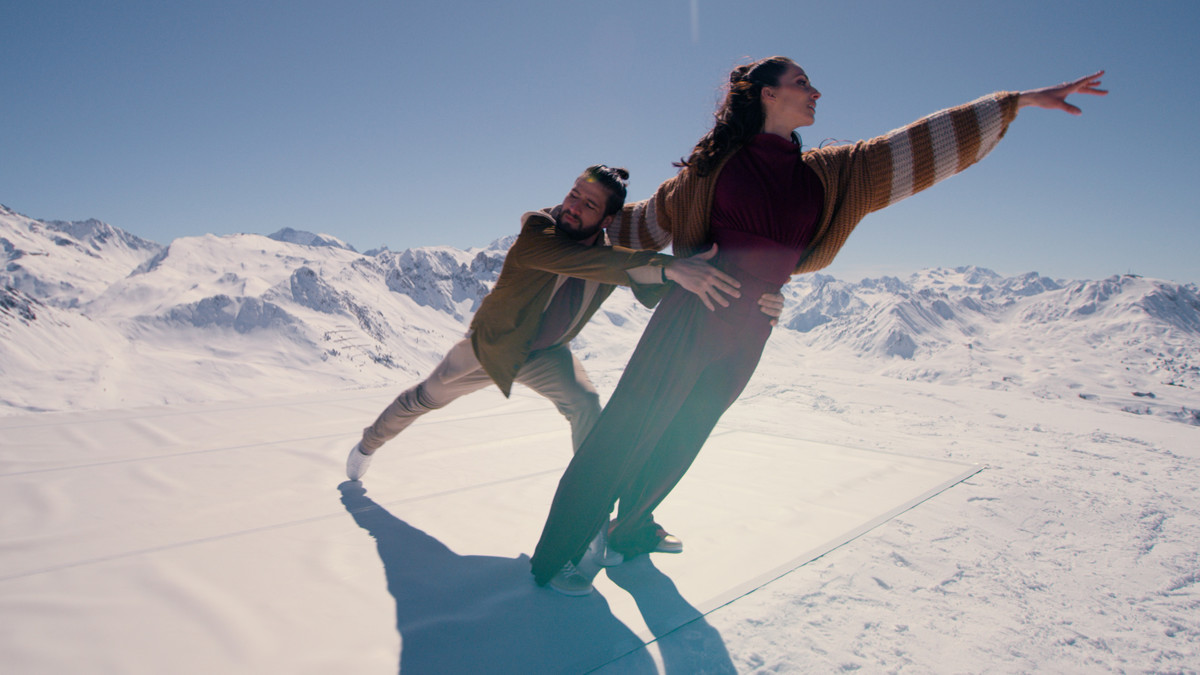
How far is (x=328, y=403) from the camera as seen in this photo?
4281 millimetres

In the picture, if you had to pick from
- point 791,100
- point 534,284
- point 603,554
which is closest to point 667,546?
point 603,554

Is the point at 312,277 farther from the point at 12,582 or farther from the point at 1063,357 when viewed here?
the point at 1063,357


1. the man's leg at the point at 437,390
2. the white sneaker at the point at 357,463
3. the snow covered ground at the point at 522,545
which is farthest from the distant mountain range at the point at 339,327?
the man's leg at the point at 437,390

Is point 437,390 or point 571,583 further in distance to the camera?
point 437,390

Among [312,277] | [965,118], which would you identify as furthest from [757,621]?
[312,277]

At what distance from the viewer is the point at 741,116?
1609mm

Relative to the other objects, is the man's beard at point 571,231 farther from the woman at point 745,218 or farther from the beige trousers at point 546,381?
the beige trousers at point 546,381

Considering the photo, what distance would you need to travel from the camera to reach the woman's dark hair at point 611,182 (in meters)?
1.78

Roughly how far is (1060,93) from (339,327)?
46.4ft

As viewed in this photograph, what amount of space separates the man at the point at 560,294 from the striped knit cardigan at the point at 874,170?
0.56ft

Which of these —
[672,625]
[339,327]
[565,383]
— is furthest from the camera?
[339,327]

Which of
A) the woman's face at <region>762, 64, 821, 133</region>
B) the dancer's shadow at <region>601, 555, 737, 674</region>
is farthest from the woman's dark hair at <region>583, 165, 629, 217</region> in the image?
the dancer's shadow at <region>601, 555, 737, 674</region>

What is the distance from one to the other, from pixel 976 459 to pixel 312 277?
19640mm

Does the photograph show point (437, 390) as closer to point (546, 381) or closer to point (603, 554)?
point (546, 381)
